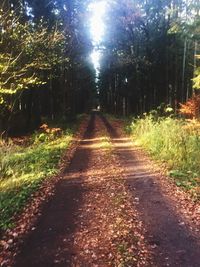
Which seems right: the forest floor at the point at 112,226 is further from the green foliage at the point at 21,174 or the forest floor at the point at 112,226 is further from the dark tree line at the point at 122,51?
the dark tree line at the point at 122,51

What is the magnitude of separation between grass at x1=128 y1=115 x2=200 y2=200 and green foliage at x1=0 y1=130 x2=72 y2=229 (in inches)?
165

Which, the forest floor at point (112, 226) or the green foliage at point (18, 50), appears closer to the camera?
the forest floor at point (112, 226)

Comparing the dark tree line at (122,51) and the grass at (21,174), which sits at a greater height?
the dark tree line at (122,51)

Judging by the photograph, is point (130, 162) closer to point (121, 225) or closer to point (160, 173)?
point (160, 173)

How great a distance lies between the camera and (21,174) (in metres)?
11.5

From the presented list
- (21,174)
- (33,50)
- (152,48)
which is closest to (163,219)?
(21,174)

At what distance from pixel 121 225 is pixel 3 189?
4.04 m

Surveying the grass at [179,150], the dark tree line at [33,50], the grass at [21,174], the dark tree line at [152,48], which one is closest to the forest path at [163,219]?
the grass at [179,150]

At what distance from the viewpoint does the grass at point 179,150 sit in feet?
35.1

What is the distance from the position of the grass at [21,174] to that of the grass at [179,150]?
4194 millimetres

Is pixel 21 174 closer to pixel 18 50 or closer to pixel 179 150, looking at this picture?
pixel 179 150

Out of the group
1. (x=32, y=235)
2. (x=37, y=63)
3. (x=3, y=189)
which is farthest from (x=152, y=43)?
(x=32, y=235)

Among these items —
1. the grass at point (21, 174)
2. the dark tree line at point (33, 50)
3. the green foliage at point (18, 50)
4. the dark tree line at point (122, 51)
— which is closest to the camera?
the grass at point (21, 174)

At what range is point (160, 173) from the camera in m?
11.8
